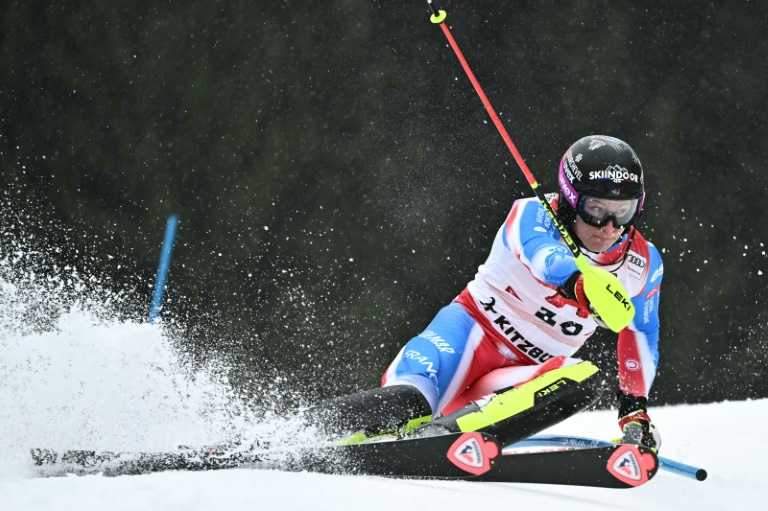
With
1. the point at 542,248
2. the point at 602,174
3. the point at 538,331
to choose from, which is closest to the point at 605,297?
the point at 542,248

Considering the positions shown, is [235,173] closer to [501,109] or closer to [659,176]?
[501,109]

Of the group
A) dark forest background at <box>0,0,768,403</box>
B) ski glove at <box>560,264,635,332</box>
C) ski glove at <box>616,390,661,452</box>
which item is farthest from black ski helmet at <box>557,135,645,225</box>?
dark forest background at <box>0,0,768,403</box>

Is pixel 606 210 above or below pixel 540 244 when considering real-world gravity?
below

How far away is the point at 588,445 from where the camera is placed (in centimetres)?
333

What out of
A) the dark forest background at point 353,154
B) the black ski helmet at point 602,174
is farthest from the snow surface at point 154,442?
the dark forest background at point 353,154

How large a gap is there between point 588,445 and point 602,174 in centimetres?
108

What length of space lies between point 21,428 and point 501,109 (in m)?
3.77

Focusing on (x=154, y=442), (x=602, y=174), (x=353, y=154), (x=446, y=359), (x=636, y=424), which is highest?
(x=353, y=154)

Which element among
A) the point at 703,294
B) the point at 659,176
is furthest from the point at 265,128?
the point at 703,294

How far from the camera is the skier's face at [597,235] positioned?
3.03m

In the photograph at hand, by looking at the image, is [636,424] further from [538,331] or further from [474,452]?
[474,452]

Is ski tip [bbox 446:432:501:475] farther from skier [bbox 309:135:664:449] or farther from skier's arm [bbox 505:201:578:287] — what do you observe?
skier's arm [bbox 505:201:578:287]

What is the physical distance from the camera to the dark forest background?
17.6 feet

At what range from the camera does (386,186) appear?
18.8 ft
